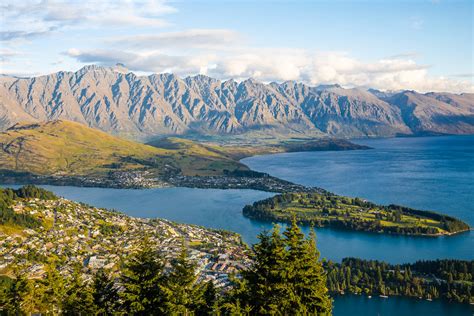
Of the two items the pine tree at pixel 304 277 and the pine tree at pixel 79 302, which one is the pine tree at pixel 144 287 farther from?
the pine tree at pixel 304 277

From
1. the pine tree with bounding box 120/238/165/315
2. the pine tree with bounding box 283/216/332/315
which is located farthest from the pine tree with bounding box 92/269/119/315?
the pine tree with bounding box 283/216/332/315

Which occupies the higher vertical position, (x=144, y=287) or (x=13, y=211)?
(x=144, y=287)

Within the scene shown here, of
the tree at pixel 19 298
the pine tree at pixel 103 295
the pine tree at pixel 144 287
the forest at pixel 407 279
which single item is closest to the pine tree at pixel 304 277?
the pine tree at pixel 144 287

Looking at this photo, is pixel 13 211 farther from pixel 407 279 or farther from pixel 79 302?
pixel 407 279

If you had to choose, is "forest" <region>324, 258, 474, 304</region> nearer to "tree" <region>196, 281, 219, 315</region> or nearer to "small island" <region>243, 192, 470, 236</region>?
"small island" <region>243, 192, 470, 236</region>

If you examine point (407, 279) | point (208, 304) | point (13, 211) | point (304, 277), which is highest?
point (304, 277)

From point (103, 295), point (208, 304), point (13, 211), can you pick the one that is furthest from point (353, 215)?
point (103, 295)

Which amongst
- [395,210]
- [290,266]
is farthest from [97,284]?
[395,210]
